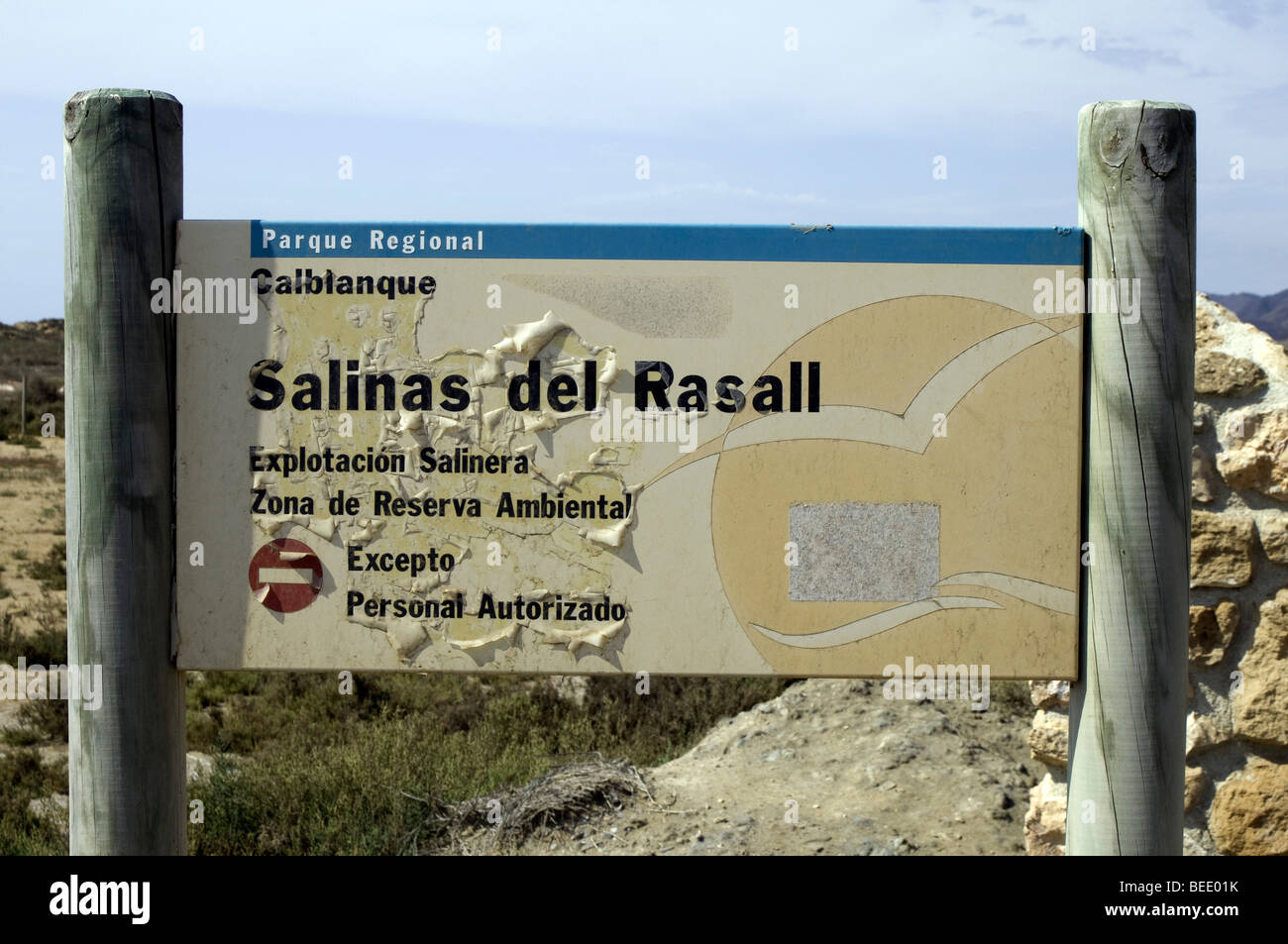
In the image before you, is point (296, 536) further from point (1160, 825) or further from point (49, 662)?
point (49, 662)

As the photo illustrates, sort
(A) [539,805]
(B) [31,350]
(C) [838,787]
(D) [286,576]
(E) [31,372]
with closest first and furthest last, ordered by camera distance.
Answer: (D) [286,576]
(A) [539,805]
(C) [838,787]
(E) [31,372]
(B) [31,350]

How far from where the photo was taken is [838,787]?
493 cm

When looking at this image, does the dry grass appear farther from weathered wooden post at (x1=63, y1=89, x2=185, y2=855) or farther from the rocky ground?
weathered wooden post at (x1=63, y1=89, x2=185, y2=855)

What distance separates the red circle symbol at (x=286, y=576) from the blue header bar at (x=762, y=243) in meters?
0.87

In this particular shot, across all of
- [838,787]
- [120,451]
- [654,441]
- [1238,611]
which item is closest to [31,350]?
[838,787]

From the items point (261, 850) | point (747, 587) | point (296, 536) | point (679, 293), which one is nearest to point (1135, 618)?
point (747, 587)

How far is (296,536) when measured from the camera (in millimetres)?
2861

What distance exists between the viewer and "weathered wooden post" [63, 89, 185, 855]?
2.76 meters

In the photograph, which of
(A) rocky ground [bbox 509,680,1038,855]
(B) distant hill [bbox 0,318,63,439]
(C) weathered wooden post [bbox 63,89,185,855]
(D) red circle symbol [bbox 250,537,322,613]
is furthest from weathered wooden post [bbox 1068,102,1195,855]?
(B) distant hill [bbox 0,318,63,439]

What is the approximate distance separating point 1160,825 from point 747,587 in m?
1.22

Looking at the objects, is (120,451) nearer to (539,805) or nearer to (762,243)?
(762,243)

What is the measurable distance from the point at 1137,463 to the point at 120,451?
2579mm

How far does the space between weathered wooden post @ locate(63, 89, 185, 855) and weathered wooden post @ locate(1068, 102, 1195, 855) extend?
2.39 meters

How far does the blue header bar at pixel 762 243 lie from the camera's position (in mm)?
2799
